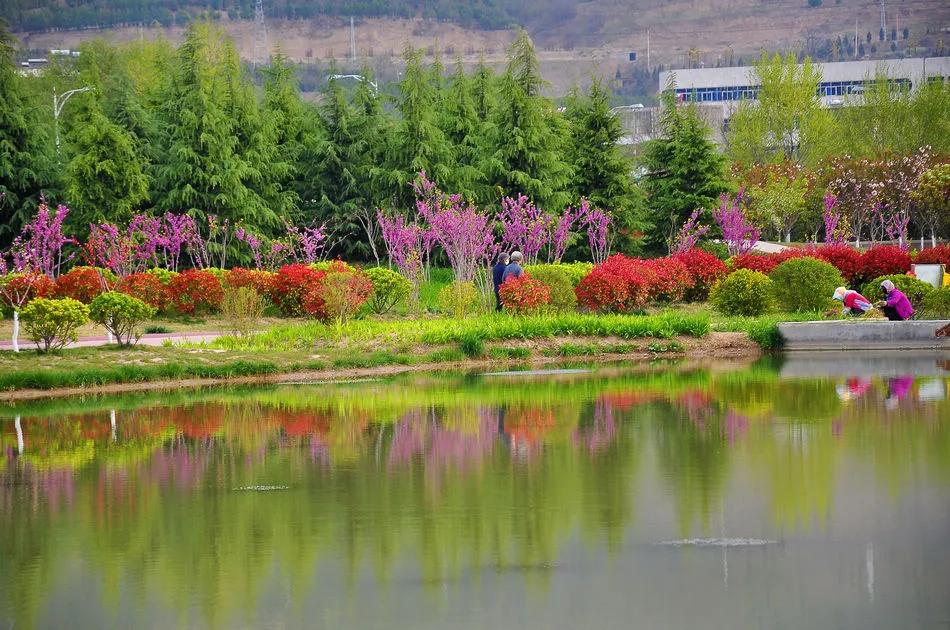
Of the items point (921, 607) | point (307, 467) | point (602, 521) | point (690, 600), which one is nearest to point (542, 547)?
point (602, 521)

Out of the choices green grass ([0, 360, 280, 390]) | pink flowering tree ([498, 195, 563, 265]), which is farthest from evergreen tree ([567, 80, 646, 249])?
green grass ([0, 360, 280, 390])

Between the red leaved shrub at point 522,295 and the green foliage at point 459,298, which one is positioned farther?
the green foliage at point 459,298

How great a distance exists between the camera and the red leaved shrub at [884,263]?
3300 cm

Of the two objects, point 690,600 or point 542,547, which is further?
point 542,547

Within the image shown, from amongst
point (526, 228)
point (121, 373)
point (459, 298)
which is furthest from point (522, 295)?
point (526, 228)

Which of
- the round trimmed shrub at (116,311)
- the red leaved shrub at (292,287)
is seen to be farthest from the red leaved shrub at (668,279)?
the round trimmed shrub at (116,311)

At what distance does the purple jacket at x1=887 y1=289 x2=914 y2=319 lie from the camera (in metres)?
26.6

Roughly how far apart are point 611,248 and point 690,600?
130 feet

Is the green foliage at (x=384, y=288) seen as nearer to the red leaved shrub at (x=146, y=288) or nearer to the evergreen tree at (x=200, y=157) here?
the red leaved shrub at (x=146, y=288)

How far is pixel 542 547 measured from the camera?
1025 cm

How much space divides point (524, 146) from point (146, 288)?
17297 millimetres

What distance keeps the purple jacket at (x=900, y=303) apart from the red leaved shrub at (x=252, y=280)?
42.7 feet

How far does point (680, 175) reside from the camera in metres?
47.6

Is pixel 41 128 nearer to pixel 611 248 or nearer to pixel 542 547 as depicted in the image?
pixel 611 248
